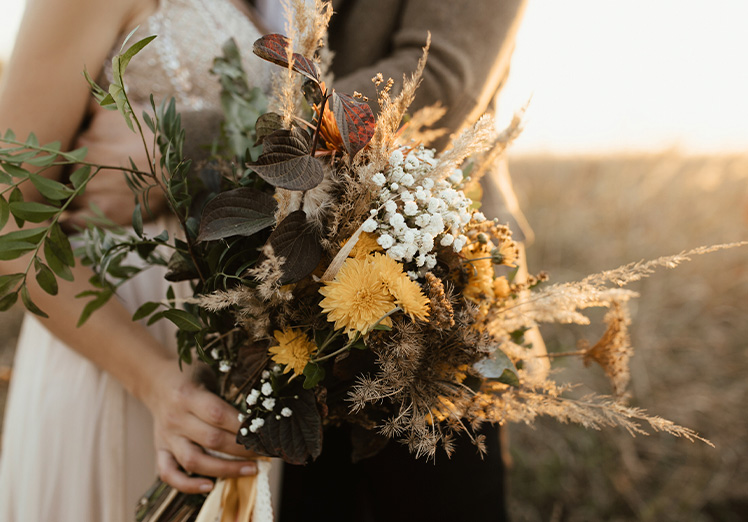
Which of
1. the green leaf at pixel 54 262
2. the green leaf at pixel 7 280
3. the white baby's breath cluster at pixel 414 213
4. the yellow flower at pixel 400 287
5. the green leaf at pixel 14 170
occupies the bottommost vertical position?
the green leaf at pixel 7 280

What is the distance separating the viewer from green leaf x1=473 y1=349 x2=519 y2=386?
0.57m

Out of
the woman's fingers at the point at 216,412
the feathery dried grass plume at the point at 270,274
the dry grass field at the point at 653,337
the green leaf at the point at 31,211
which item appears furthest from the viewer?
the dry grass field at the point at 653,337

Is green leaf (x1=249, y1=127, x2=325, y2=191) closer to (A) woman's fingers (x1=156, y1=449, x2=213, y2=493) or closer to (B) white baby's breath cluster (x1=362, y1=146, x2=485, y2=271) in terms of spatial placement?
(B) white baby's breath cluster (x1=362, y1=146, x2=485, y2=271)

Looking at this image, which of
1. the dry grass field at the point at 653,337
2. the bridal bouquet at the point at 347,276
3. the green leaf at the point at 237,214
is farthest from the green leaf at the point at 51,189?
the dry grass field at the point at 653,337

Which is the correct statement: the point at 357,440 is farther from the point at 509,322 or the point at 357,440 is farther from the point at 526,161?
the point at 526,161

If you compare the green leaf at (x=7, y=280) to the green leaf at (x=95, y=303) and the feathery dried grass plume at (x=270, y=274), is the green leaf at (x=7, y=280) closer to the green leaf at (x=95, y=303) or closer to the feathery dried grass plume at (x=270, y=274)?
the green leaf at (x=95, y=303)

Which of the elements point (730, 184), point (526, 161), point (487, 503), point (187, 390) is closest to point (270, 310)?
point (187, 390)

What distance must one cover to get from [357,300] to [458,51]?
61 cm

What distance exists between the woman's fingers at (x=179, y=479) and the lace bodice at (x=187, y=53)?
660mm

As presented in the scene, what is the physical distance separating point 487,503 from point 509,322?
631 mm

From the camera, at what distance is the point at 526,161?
320cm

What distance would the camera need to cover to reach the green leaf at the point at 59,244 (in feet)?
2.03

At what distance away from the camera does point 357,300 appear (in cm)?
50

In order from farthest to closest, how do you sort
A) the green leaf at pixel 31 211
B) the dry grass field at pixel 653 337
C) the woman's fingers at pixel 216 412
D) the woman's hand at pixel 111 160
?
the dry grass field at pixel 653 337, the woman's hand at pixel 111 160, the woman's fingers at pixel 216 412, the green leaf at pixel 31 211
